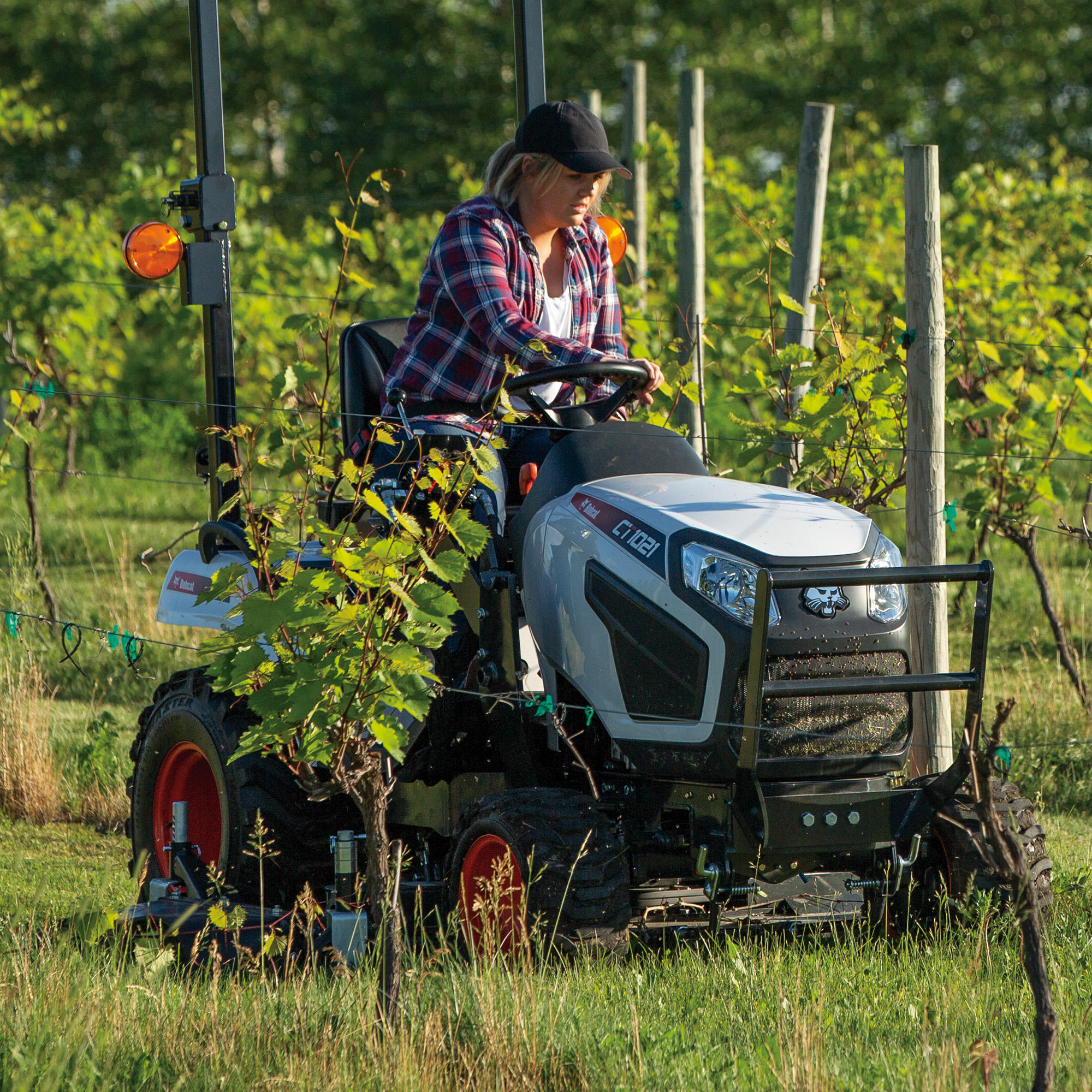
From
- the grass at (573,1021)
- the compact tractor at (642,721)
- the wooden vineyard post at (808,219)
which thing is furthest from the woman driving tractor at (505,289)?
the wooden vineyard post at (808,219)

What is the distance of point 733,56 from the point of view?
Result: 30016 millimetres

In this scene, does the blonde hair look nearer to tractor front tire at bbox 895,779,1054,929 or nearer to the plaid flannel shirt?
the plaid flannel shirt

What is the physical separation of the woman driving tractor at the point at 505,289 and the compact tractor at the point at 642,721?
0.16m

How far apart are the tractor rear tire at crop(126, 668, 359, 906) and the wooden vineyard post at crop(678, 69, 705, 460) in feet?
7.70

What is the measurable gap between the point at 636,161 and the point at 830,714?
222 inches

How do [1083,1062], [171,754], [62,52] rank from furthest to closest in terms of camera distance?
[62,52]
[171,754]
[1083,1062]

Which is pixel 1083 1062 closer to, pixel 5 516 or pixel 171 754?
pixel 171 754

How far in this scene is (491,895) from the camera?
3.30 meters

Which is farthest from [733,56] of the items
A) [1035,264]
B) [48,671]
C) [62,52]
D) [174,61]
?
[48,671]

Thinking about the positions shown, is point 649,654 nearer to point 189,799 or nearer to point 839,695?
point 839,695

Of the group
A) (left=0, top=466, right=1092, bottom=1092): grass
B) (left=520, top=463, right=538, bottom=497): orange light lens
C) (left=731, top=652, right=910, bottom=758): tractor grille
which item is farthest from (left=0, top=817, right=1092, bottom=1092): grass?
(left=520, top=463, right=538, bottom=497): orange light lens

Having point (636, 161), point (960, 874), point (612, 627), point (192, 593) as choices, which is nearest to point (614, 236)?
point (192, 593)

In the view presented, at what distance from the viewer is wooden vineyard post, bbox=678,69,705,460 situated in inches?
250

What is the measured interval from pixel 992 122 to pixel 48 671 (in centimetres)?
2652
